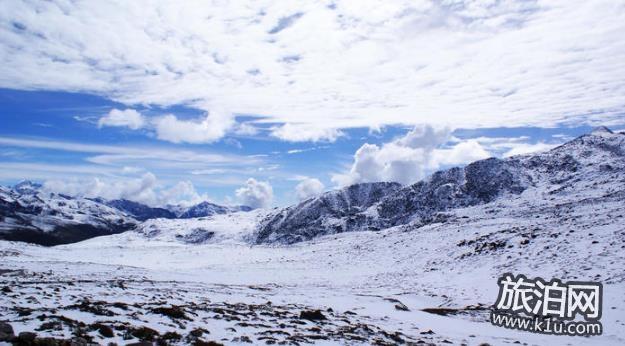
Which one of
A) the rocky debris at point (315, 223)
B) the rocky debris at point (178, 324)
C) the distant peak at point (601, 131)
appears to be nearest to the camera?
the rocky debris at point (178, 324)

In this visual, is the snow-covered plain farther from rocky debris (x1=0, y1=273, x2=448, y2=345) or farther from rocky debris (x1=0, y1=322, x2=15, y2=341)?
rocky debris (x1=0, y1=322, x2=15, y2=341)

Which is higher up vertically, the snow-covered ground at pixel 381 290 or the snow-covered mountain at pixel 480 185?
the snow-covered mountain at pixel 480 185

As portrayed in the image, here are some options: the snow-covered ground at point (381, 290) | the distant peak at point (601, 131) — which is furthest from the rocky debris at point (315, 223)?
the distant peak at point (601, 131)

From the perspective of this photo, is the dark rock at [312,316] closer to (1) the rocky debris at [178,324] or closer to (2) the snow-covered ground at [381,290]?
(1) the rocky debris at [178,324]

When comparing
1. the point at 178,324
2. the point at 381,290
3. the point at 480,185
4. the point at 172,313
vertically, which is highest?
the point at 480,185

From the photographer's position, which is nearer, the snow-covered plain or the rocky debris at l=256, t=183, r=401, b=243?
the snow-covered plain

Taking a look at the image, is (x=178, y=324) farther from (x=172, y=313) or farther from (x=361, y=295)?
(x=361, y=295)

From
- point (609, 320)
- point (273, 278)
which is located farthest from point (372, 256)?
point (609, 320)

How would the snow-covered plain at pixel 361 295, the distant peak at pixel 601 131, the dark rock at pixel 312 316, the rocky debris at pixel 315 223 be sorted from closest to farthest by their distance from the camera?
the snow-covered plain at pixel 361 295 < the dark rock at pixel 312 316 < the rocky debris at pixel 315 223 < the distant peak at pixel 601 131

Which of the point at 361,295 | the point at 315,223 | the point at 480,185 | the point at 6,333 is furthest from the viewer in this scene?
the point at 315,223

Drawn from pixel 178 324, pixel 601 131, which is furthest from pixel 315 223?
pixel 178 324

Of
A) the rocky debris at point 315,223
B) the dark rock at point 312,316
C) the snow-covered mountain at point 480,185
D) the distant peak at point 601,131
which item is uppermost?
the distant peak at point 601,131

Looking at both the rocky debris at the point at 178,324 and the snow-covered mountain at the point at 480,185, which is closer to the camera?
the rocky debris at the point at 178,324

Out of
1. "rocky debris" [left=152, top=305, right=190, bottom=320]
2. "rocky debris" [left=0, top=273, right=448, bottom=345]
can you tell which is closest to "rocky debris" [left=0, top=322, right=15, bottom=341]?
"rocky debris" [left=0, top=273, right=448, bottom=345]
